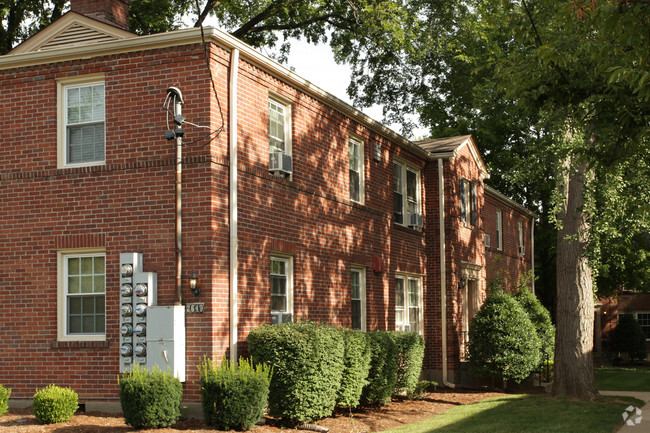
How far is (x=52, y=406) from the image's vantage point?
40.2ft

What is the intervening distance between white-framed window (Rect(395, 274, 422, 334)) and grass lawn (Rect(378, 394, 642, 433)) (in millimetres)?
3491

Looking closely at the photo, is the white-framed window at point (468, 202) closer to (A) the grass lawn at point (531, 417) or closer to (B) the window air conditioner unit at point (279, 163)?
(A) the grass lawn at point (531, 417)

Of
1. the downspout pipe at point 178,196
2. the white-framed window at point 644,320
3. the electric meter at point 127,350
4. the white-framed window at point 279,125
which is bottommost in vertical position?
the white-framed window at point 644,320

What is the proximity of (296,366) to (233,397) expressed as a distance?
1318 mm

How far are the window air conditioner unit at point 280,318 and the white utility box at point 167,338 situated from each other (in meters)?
2.42

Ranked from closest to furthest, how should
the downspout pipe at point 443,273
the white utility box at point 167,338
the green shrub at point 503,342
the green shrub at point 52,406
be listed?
the green shrub at point 52,406
the white utility box at point 167,338
the green shrub at point 503,342
the downspout pipe at point 443,273

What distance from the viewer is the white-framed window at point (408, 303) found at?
21.0m

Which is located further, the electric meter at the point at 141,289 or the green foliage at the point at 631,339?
the green foliage at the point at 631,339

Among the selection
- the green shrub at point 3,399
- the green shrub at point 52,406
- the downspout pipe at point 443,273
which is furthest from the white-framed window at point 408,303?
the green shrub at point 3,399

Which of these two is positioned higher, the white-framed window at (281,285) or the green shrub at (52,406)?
the white-framed window at (281,285)

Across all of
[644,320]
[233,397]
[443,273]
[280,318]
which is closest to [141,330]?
[233,397]

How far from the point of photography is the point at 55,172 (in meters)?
14.2

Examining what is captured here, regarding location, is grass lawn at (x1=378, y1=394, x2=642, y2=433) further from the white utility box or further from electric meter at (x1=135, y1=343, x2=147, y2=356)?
electric meter at (x1=135, y1=343, x2=147, y2=356)

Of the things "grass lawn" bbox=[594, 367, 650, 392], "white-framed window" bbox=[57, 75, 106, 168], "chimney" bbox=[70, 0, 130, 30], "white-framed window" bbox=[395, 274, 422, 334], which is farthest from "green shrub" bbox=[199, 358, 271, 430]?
"grass lawn" bbox=[594, 367, 650, 392]
